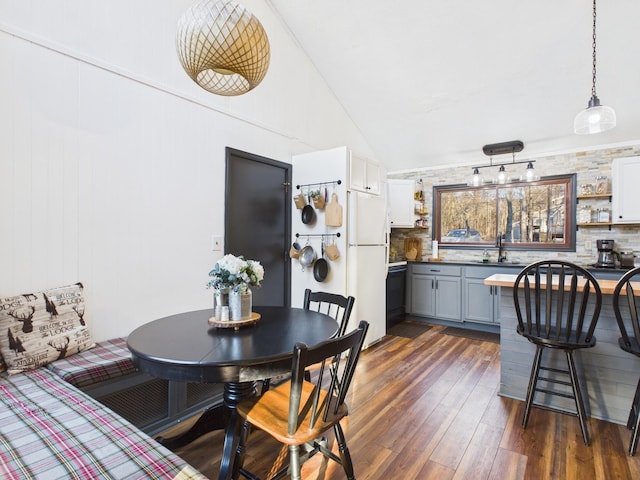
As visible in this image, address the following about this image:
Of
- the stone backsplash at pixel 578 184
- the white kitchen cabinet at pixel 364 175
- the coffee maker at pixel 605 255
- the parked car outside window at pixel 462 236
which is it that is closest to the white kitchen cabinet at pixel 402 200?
the stone backsplash at pixel 578 184

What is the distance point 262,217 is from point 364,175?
124 cm

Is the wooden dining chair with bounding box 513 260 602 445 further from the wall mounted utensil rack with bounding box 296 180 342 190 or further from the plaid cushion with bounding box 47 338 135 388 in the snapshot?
the plaid cushion with bounding box 47 338 135 388

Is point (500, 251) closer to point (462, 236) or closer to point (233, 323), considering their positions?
point (462, 236)

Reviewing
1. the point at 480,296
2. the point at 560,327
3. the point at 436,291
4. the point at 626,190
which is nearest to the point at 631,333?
the point at 560,327

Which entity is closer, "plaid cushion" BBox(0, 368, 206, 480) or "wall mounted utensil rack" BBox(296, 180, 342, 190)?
"plaid cushion" BBox(0, 368, 206, 480)

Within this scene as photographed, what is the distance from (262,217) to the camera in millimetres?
3547

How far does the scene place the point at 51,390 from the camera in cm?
153

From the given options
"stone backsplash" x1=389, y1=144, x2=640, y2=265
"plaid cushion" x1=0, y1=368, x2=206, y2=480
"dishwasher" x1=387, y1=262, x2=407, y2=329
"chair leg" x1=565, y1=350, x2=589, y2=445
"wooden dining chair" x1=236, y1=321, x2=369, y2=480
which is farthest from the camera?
"dishwasher" x1=387, y1=262, x2=407, y2=329

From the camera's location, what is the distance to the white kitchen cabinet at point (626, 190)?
3826 mm

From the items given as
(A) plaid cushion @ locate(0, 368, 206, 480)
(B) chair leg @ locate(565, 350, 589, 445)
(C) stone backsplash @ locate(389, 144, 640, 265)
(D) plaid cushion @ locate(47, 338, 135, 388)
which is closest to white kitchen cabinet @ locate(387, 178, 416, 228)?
(C) stone backsplash @ locate(389, 144, 640, 265)

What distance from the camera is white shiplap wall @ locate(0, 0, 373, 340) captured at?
1953 millimetres

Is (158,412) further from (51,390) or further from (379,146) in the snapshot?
(379,146)

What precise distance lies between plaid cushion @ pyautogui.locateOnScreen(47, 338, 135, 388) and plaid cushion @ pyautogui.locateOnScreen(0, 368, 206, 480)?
0.20 meters

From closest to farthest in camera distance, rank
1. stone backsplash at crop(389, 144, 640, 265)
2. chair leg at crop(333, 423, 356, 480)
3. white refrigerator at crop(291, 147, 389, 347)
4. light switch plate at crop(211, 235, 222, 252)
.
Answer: chair leg at crop(333, 423, 356, 480)
light switch plate at crop(211, 235, 222, 252)
white refrigerator at crop(291, 147, 389, 347)
stone backsplash at crop(389, 144, 640, 265)
